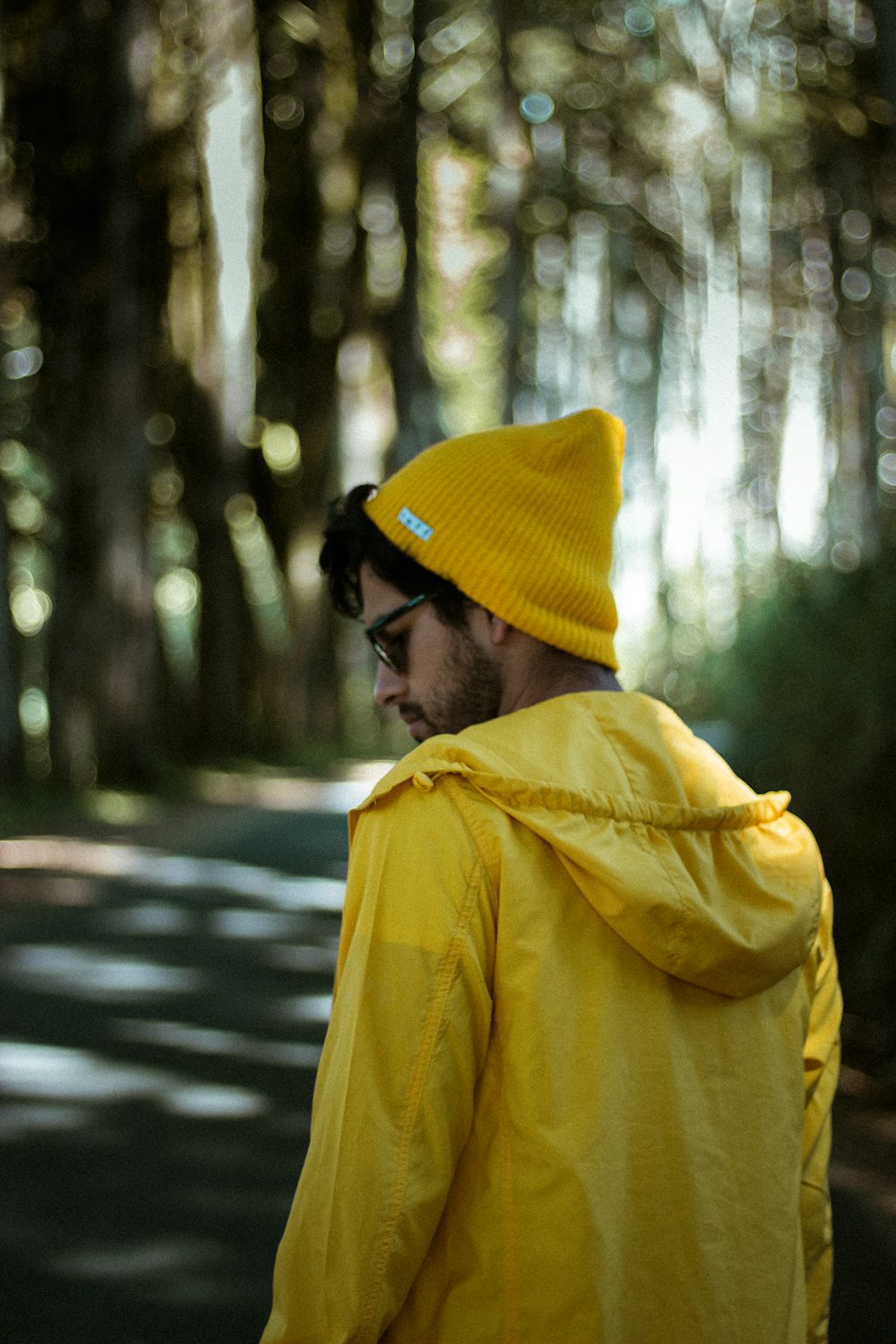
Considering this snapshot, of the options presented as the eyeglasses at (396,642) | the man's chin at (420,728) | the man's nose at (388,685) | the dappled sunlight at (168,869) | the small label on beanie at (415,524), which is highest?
the small label on beanie at (415,524)

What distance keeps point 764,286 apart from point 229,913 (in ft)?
60.8

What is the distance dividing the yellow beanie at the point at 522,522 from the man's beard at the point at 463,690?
8 cm

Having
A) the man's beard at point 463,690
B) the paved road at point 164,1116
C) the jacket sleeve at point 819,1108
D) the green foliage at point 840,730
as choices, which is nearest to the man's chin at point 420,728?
the man's beard at point 463,690

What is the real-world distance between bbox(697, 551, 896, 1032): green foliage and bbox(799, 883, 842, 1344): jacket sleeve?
4758 mm

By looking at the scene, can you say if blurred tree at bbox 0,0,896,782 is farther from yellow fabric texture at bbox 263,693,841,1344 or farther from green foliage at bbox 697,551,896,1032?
yellow fabric texture at bbox 263,693,841,1344

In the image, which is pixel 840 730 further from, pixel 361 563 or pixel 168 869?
pixel 361 563

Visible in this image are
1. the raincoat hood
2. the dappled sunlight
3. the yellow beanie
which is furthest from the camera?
the dappled sunlight

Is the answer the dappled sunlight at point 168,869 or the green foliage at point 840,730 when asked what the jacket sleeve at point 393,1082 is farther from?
the dappled sunlight at point 168,869

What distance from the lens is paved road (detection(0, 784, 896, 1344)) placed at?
4.02m

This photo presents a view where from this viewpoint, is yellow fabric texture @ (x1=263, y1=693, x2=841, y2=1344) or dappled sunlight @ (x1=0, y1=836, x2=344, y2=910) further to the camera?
dappled sunlight @ (x1=0, y1=836, x2=344, y2=910)

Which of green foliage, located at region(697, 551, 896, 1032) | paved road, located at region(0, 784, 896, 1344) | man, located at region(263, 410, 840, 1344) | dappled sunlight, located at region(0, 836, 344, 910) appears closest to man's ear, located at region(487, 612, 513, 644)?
man, located at region(263, 410, 840, 1344)

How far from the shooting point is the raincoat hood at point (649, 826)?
5.32ft

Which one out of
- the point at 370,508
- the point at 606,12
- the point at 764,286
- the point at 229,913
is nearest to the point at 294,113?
the point at 606,12

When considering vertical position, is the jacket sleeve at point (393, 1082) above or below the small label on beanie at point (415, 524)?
below
